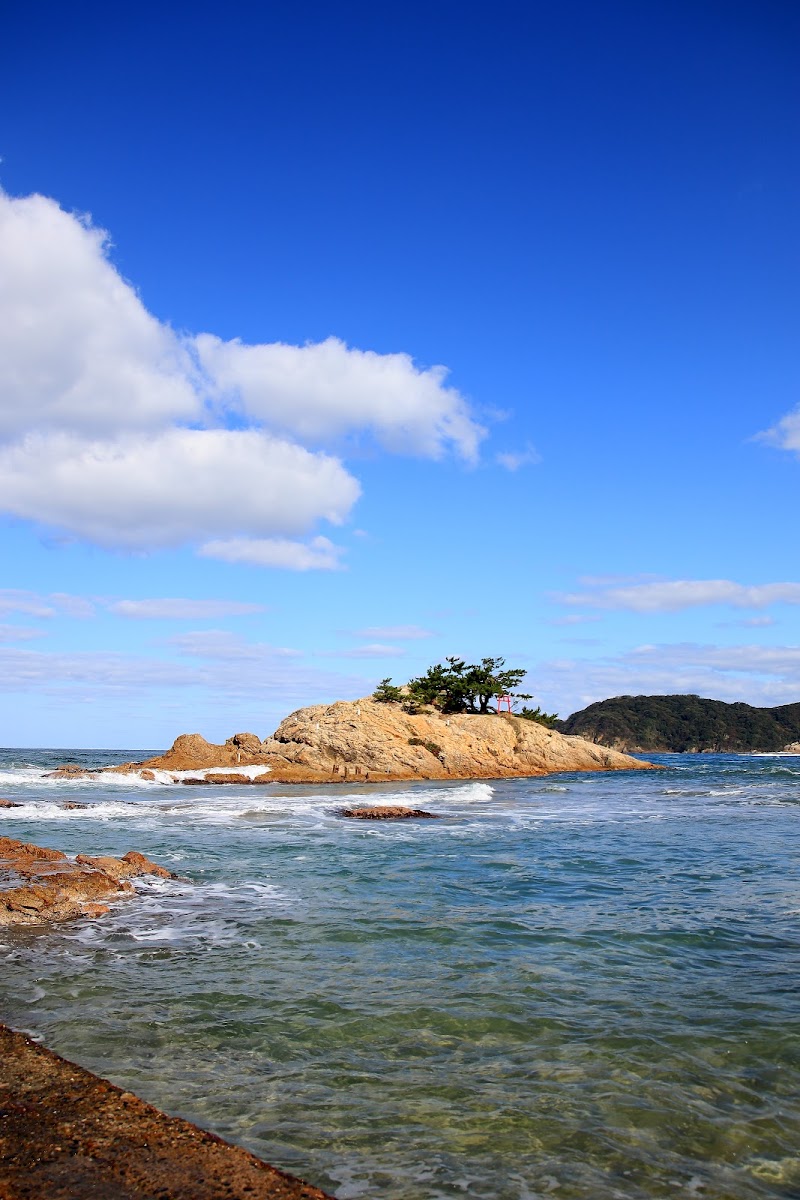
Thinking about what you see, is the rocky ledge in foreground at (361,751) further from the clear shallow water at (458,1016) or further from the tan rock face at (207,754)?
the clear shallow water at (458,1016)

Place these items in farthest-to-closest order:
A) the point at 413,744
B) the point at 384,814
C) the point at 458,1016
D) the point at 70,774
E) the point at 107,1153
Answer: the point at 413,744 → the point at 70,774 → the point at 384,814 → the point at 458,1016 → the point at 107,1153

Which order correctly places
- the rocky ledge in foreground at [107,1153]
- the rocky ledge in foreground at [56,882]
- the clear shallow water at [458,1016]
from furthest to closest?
the rocky ledge in foreground at [56,882], the clear shallow water at [458,1016], the rocky ledge in foreground at [107,1153]

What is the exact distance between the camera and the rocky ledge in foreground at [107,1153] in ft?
14.8

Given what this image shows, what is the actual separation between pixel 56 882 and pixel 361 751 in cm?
4280

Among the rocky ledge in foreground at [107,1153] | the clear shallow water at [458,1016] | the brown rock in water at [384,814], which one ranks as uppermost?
the rocky ledge in foreground at [107,1153]

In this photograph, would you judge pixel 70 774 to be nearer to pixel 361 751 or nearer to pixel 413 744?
pixel 361 751

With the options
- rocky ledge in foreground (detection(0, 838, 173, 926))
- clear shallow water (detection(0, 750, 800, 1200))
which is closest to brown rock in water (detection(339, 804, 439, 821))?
clear shallow water (detection(0, 750, 800, 1200))

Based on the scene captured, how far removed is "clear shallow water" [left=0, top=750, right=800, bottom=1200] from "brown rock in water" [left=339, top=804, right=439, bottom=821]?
11237mm

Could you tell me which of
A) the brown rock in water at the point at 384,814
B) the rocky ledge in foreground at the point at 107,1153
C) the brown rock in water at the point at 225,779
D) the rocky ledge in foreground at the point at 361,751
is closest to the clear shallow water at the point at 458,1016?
the rocky ledge in foreground at the point at 107,1153

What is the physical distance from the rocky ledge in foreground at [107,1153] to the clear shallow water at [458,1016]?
2.23 ft

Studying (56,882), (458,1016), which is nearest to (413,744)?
(56,882)

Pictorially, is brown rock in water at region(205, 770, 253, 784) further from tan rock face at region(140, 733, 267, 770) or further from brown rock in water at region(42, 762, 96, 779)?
brown rock in water at region(42, 762, 96, 779)

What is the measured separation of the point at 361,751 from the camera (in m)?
56.2

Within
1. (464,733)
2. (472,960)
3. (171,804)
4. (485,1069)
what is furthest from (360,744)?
(485,1069)
